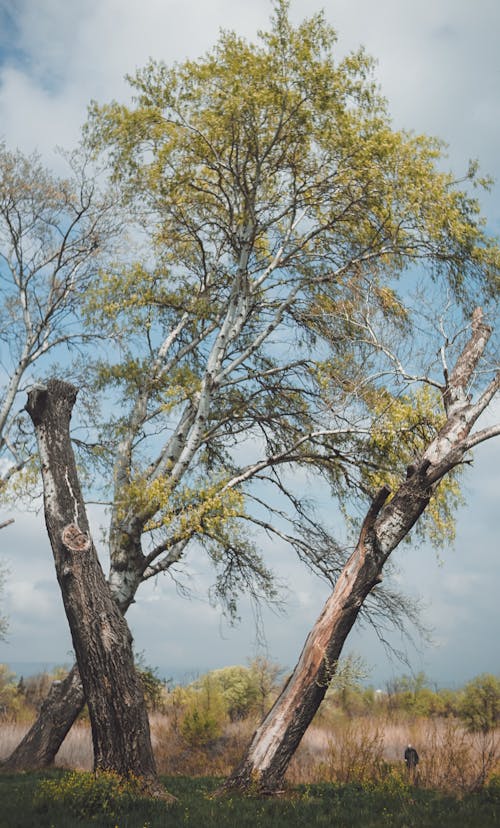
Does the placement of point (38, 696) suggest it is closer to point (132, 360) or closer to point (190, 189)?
point (132, 360)

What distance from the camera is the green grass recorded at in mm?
6516

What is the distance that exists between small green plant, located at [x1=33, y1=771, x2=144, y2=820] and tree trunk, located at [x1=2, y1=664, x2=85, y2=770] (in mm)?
4606

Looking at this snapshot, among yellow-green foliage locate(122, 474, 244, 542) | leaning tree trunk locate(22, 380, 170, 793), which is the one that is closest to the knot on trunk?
leaning tree trunk locate(22, 380, 170, 793)

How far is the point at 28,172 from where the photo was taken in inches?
698

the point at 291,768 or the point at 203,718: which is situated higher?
the point at 203,718

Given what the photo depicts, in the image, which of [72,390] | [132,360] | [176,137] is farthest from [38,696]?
[176,137]

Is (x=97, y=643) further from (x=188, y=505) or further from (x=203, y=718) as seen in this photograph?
(x=203, y=718)

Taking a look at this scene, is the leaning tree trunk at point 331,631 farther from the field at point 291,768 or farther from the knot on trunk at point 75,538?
the knot on trunk at point 75,538

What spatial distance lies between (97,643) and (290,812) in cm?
292

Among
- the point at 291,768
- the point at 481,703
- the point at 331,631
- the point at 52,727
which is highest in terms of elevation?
the point at 331,631

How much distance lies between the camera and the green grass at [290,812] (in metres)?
6.52

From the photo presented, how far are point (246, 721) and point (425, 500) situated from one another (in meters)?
11.7

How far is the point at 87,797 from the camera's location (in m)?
7.00

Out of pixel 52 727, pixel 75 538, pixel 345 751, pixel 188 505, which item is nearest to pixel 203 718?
pixel 345 751
